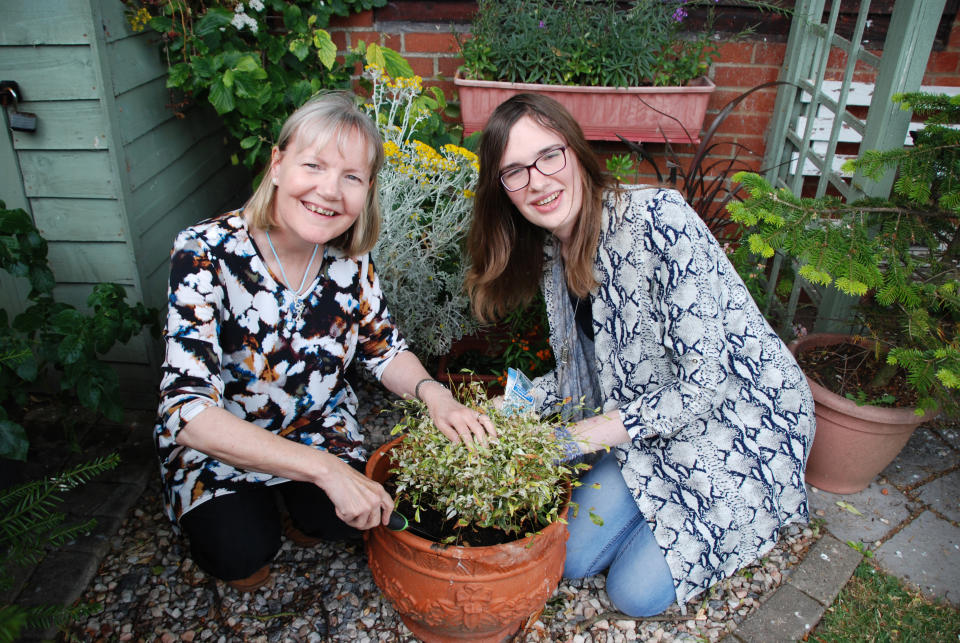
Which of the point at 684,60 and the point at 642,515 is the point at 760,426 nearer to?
the point at 642,515

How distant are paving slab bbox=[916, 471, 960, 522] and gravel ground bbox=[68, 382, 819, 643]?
2.19 feet

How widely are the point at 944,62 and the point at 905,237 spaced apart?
157cm

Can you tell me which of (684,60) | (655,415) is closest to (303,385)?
(655,415)

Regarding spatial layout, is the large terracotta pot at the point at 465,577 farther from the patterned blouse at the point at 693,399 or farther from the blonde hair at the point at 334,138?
the blonde hair at the point at 334,138

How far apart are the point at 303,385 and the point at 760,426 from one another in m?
1.36

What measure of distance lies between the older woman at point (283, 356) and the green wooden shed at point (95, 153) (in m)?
0.84

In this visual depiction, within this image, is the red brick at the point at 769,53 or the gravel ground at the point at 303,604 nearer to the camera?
the gravel ground at the point at 303,604

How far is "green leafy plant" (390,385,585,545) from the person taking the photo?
144 centimetres

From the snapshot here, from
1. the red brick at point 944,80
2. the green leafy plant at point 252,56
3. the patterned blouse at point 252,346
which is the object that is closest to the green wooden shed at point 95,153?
the green leafy plant at point 252,56

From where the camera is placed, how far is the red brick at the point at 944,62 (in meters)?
3.02

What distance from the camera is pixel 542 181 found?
1.69 metres

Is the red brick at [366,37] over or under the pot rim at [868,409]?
over

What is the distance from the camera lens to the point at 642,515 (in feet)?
6.41

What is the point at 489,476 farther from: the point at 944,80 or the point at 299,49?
the point at 944,80
